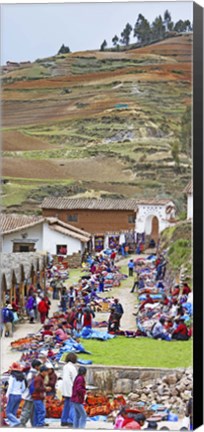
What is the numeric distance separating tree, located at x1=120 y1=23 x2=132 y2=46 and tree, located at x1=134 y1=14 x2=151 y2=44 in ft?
0.16

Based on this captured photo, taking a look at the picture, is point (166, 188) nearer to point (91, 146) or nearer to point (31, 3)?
point (91, 146)

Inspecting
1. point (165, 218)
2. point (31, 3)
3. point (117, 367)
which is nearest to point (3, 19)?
point (31, 3)

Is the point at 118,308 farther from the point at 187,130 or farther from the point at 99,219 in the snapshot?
the point at 187,130

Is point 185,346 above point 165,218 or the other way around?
the other way around

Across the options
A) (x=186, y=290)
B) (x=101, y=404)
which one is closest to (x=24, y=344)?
(x=101, y=404)

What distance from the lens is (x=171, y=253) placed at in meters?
12.1

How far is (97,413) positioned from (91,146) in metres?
2.14

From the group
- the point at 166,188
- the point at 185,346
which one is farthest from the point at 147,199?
the point at 185,346

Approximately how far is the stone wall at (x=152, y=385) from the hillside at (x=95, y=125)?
134 cm

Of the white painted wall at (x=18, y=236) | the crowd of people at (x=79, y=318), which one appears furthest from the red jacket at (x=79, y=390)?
the white painted wall at (x=18, y=236)

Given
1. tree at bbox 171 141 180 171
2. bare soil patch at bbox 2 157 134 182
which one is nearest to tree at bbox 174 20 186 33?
tree at bbox 171 141 180 171

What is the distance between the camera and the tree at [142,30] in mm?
12141

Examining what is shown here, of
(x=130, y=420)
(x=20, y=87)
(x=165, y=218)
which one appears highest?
(x=20, y=87)

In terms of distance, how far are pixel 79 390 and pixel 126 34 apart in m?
2.86
